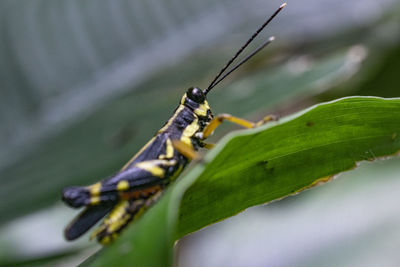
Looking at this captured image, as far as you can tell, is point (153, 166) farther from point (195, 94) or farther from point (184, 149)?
point (195, 94)

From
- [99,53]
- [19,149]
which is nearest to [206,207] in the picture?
[19,149]

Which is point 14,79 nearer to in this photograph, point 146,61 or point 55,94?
point 55,94

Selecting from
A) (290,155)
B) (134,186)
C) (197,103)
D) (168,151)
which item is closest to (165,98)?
(197,103)

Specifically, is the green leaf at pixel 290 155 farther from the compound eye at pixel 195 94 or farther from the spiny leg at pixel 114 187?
the compound eye at pixel 195 94

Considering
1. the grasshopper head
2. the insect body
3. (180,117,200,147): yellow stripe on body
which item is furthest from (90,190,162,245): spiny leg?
the grasshopper head

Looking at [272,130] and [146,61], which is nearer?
[272,130]

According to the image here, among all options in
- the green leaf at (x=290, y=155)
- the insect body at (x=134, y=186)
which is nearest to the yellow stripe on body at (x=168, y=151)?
the insect body at (x=134, y=186)
